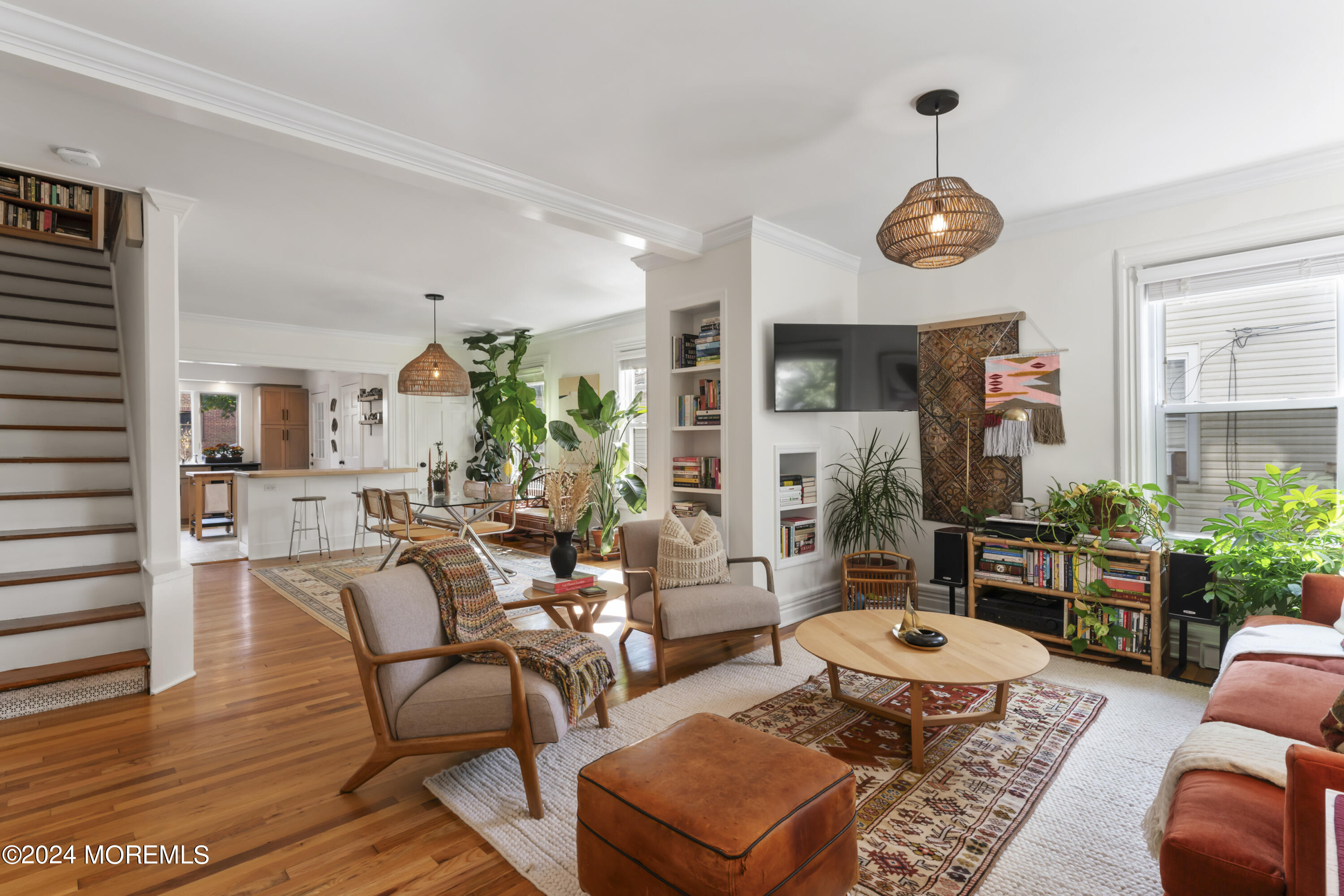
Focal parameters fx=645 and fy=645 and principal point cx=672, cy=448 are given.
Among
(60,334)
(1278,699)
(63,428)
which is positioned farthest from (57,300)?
(1278,699)

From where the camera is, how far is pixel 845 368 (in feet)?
14.4

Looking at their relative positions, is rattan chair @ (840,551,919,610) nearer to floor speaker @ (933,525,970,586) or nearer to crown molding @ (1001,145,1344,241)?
floor speaker @ (933,525,970,586)

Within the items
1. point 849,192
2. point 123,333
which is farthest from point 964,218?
Answer: point 123,333

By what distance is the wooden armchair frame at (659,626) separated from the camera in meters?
3.32

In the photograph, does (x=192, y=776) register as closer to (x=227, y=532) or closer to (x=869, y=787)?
(x=869, y=787)

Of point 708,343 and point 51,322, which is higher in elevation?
point 51,322

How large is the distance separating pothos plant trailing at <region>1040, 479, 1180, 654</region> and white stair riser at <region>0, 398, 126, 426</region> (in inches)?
237

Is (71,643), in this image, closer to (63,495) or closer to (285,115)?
(63,495)

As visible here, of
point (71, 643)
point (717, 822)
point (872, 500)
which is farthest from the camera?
point (872, 500)

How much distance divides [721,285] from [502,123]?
1.88m

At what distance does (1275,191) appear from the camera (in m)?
3.42

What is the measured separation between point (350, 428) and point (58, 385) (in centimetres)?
518

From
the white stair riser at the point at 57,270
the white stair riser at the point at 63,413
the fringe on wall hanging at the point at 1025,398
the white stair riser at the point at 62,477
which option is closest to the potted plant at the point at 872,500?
the fringe on wall hanging at the point at 1025,398

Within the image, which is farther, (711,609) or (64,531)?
(64,531)
